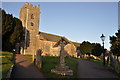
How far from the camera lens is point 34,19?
4603cm

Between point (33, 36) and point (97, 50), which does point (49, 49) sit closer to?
point (33, 36)

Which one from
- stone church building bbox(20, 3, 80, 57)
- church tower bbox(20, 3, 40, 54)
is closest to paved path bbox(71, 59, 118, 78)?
stone church building bbox(20, 3, 80, 57)

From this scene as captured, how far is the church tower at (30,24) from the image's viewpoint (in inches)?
1695

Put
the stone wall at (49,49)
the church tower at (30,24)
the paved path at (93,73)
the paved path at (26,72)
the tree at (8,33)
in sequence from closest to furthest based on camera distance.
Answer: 1. the paved path at (26,72)
2. the paved path at (93,73)
3. the tree at (8,33)
4. the church tower at (30,24)
5. the stone wall at (49,49)

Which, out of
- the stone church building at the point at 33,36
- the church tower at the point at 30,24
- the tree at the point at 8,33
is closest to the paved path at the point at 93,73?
the tree at the point at 8,33

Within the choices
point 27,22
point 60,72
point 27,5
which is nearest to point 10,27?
point 27,22

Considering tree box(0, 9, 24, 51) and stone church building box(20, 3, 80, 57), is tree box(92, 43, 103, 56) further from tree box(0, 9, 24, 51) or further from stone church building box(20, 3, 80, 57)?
tree box(0, 9, 24, 51)

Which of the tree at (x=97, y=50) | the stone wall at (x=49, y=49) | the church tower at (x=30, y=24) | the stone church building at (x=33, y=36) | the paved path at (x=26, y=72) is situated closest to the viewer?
the paved path at (x=26, y=72)

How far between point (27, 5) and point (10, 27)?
58.9 ft

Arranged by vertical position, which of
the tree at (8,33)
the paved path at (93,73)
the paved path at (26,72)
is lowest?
the paved path at (93,73)

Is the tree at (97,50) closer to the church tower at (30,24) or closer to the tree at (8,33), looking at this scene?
the church tower at (30,24)

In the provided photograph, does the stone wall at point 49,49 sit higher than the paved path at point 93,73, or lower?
higher

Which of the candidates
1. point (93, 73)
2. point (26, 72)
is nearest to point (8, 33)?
point (26, 72)

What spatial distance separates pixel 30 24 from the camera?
44.8 m
